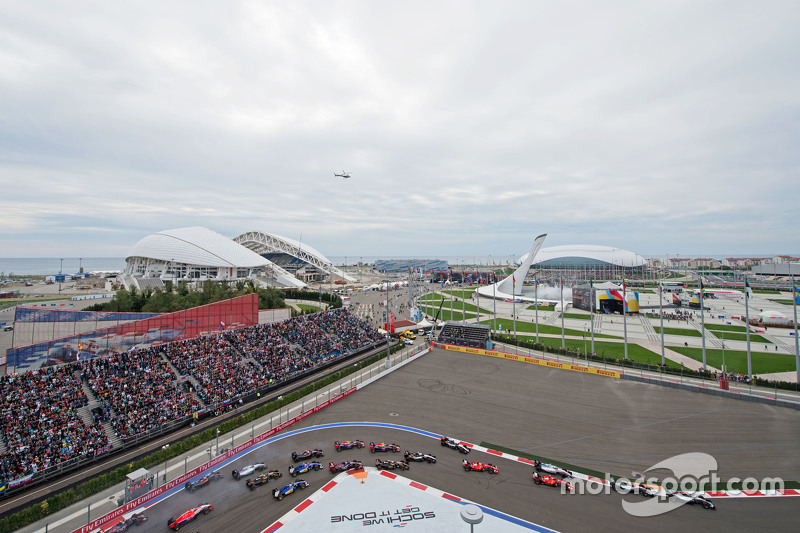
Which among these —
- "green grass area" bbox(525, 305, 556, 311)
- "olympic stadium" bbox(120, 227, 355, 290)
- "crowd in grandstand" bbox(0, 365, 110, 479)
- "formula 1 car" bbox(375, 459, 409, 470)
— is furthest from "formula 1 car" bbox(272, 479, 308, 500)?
"olympic stadium" bbox(120, 227, 355, 290)

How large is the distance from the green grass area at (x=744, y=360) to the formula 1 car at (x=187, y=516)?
1753 inches

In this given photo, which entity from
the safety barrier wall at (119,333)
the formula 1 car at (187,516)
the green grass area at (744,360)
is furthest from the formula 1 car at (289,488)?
the green grass area at (744,360)

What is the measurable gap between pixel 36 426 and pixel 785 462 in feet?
133

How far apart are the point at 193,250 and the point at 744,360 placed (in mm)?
95832

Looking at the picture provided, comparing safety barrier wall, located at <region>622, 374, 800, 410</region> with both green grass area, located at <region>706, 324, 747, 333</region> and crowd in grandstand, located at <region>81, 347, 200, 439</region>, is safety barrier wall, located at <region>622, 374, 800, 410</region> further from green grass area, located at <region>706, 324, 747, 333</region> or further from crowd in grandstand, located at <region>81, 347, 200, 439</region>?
crowd in grandstand, located at <region>81, 347, 200, 439</region>

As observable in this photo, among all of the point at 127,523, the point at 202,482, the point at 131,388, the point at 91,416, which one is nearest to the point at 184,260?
the point at 131,388

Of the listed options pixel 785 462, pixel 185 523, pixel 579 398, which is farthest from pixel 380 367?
pixel 785 462

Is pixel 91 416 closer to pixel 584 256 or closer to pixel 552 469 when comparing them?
pixel 552 469

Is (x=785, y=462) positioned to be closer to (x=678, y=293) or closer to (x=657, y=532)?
(x=657, y=532)

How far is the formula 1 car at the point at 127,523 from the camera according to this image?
551 inches

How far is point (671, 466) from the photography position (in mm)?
18312

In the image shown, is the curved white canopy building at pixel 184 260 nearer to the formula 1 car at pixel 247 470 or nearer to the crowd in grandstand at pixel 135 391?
the crowd in grandstand at pixel 135 391

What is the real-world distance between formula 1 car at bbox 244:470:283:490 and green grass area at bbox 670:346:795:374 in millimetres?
41605

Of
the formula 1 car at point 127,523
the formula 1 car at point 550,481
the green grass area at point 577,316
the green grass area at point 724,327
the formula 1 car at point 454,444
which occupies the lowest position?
the formula 1 car at point 127,523
